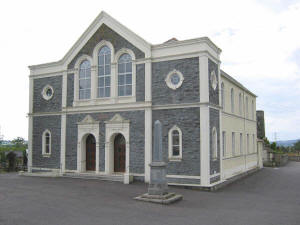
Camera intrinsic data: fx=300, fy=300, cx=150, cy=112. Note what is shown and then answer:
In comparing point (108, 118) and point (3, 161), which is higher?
point (108, 118)

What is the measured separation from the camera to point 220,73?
20.1 metres

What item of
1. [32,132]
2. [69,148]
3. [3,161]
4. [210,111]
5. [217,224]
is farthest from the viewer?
[3,161]

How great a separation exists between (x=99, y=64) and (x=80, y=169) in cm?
738

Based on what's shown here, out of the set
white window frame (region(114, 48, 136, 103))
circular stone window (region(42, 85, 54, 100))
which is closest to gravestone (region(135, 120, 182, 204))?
white window frame (region(114, 48, 136, 103))

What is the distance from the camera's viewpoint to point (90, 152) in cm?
2102

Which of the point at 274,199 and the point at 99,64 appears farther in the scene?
the point at 99,64

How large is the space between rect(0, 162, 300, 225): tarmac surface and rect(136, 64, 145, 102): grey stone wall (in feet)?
17.6

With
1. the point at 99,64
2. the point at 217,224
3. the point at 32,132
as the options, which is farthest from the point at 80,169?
the point at 217,224

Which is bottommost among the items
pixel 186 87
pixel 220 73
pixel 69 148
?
pixel 69 148

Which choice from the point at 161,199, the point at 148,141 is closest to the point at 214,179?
the point at 148,141

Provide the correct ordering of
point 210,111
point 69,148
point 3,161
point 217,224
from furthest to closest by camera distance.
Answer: point 3,161, point 69,148, point 210,111, point 217,224

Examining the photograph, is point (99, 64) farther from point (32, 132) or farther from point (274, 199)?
point (274, 199)

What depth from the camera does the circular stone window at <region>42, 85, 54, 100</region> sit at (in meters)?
22.8

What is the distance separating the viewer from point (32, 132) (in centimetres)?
2334
